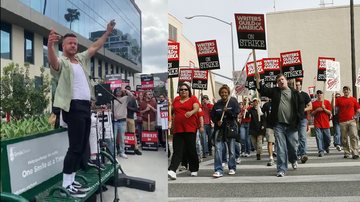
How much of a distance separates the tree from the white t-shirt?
0.20 m

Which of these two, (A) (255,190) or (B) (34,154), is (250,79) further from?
(B) (34,154)

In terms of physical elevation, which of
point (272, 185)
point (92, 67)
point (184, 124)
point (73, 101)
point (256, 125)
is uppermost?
point (92, 67)

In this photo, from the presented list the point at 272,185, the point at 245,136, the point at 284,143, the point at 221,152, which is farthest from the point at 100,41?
the point at 245,136

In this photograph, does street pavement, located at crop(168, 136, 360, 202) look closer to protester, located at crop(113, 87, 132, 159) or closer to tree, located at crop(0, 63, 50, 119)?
protester, located at crop(113, 87, 132, 159)

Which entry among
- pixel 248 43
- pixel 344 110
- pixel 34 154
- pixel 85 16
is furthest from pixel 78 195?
pixel 344 110

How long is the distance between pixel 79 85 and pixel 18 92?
262mm

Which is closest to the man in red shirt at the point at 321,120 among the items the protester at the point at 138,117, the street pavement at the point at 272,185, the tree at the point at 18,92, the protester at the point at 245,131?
the protester at the point at 245,131

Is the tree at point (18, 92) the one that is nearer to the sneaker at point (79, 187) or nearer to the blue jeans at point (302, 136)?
the sneaker at point (79, 187)

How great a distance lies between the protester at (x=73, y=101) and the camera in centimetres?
160

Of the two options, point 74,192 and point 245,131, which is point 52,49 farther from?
point 245,131

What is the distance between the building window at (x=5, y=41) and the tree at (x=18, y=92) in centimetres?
3

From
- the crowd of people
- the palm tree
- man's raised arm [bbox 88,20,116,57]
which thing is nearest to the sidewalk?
man's raised arm [bbox 88,20,116,57]

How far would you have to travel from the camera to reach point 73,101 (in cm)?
163

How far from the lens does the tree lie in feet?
4.67
